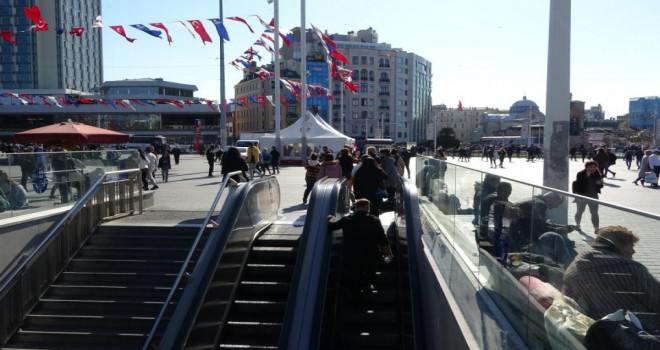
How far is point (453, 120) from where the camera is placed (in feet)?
563

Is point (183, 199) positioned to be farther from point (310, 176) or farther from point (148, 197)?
point (310, 176)

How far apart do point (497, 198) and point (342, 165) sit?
8355mm

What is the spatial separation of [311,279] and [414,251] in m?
1.99

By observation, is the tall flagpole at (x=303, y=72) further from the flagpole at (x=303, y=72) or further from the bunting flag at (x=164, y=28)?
the bunting flag at (x=164, y=28)

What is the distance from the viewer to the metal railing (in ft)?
28.8

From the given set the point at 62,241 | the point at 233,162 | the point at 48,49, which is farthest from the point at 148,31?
the point at 48,49

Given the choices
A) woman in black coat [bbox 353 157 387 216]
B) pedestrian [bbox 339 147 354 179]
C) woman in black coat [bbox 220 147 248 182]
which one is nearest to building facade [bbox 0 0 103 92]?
woman in black coat [bbox 220 147 248 182]

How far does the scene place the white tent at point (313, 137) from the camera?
36.2m

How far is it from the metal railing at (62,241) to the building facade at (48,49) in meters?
72.5

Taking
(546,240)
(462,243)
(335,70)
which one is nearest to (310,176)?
(462,243)

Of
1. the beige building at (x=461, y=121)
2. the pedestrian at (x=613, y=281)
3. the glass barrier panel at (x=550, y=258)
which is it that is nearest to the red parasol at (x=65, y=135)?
the glass barrier panel at (x=550, y=258)

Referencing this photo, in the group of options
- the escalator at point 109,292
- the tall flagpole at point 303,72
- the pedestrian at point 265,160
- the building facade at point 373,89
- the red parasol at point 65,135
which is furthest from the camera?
the building facade at point 373,89

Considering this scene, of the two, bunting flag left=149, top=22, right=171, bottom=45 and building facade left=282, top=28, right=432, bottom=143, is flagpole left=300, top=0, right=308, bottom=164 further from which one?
building facade left=282, top=28, right=432, bottom=143

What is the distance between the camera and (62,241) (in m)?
10.1
